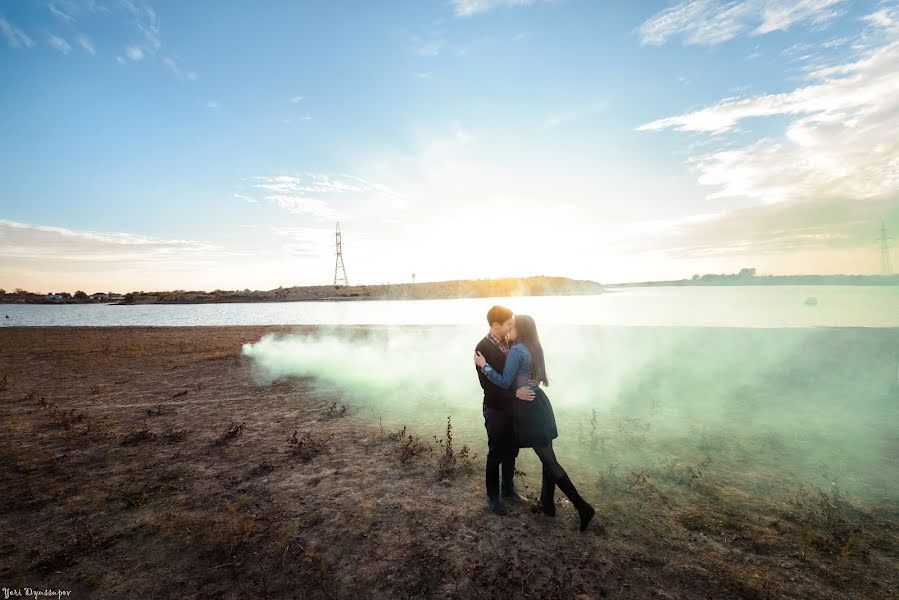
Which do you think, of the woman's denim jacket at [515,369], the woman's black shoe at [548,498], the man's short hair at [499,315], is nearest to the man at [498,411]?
the man's short hair at [499,315]

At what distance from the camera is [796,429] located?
10062mm

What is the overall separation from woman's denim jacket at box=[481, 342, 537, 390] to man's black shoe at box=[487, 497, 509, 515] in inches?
82.6

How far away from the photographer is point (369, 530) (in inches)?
230

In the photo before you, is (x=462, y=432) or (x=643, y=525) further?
(x=462, y=432)

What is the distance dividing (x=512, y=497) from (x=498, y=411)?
1815mm

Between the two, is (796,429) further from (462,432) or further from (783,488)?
(462,432)

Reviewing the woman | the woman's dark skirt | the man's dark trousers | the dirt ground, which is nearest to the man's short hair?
the woman

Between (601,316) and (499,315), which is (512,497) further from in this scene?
(601,316)

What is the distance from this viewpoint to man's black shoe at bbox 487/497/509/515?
6.21 metres

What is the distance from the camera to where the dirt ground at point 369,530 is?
187 inches

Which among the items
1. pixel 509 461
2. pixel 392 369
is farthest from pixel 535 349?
pixel 392 369

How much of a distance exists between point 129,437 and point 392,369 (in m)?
10.2

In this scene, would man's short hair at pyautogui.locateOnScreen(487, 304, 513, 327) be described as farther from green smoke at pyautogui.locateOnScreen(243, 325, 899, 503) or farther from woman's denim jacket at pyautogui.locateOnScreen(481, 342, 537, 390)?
green smoke at pyautogui.locateOnScreen(243, 325, 899, 503)

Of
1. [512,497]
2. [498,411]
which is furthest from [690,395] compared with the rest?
[498,411]
